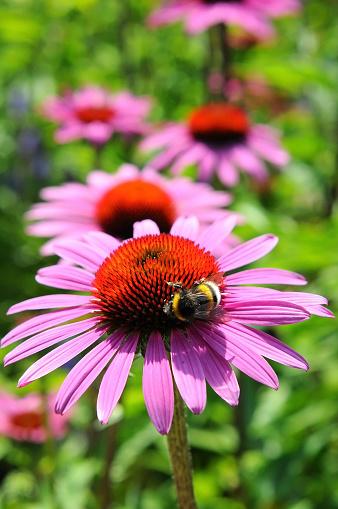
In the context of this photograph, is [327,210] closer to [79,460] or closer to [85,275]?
[79,460]

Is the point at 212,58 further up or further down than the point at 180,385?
further up

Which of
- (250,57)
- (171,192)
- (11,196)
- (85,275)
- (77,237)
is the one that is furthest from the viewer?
(11,196)

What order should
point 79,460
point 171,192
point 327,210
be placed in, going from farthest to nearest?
point 327,210
point 79,460
point 171,192

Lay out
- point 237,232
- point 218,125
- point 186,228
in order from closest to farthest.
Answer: point 186,228
point 237,232
point 218,125

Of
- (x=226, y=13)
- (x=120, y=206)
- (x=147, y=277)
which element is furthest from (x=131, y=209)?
(x=226, y=13)

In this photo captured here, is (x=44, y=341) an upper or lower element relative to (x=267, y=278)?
lower

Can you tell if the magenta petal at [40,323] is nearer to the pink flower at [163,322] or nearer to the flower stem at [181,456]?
the pink flower at [163,322]

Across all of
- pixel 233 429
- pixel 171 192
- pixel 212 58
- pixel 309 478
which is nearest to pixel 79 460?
pixel 233 429

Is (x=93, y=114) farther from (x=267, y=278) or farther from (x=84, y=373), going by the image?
(x=84, y=373)
